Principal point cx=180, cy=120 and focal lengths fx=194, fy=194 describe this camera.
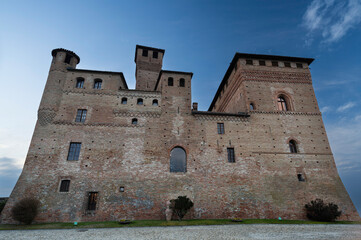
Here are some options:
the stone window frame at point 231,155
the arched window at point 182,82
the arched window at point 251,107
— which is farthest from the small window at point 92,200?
the arched window at point 251,107

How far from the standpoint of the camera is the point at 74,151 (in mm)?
16188

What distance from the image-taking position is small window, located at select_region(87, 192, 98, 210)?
48.2ft

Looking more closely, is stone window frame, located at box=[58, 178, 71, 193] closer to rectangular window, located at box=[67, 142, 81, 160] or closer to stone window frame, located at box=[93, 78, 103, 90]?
rectangular window, located at box=[67, 142, 81, 160]

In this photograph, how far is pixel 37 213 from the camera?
1374 cm

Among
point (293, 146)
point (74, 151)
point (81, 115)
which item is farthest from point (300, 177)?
point (81, 115)

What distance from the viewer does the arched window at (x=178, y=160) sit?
16562mm

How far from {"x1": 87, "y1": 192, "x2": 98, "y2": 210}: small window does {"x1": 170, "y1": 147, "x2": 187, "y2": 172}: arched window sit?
20.4 feet

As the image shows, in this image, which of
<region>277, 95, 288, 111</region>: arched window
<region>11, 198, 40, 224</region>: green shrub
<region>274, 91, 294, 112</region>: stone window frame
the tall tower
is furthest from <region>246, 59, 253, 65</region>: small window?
<region>11, 198, 40, 224</region>: green shrub

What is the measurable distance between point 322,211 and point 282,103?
10.5 m

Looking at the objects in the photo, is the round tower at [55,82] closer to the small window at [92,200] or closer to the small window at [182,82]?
the small window at [92,200]

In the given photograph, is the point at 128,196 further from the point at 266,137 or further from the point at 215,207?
the point at 266,137

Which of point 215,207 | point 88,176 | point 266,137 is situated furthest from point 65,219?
point 266,137

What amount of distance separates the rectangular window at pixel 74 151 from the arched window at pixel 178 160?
25.8 feet

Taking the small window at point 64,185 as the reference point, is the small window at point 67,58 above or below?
above
